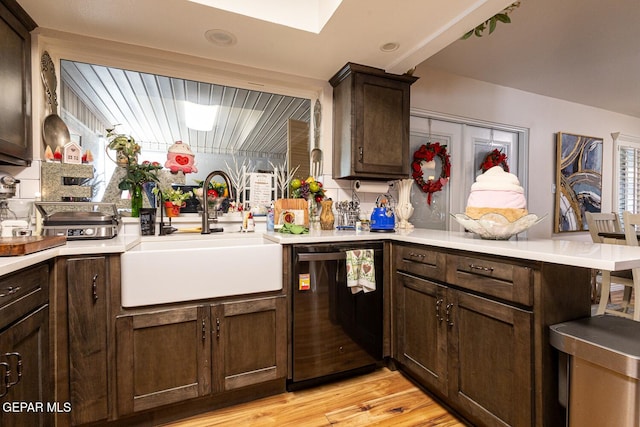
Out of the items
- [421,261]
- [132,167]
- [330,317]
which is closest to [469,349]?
[421,261]

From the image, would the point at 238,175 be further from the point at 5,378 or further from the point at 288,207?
the point at 5,378

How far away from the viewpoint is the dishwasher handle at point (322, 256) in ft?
5.76

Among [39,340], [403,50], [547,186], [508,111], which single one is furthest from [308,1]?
[547,186]

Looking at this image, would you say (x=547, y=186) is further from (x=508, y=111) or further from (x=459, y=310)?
(x=459, y=310)

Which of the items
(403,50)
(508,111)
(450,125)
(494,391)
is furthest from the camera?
(508,111)

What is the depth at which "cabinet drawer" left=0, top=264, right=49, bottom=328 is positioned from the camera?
38.8 inches

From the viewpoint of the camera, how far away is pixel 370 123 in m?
2.32

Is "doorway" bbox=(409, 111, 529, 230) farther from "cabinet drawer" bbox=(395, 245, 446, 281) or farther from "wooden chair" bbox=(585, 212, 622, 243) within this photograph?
"cabinet drawer" bbox=(395, 245, 446, 281)

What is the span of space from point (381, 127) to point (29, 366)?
235cm

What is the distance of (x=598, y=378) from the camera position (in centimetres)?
104

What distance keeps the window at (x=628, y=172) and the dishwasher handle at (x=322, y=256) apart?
15.7ft

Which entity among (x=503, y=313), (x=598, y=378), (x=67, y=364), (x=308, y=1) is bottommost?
(x=67, y=364)

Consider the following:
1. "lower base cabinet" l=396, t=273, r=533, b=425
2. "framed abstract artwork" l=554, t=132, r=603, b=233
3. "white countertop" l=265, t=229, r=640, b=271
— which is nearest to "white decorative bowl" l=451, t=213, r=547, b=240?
"white countertop" l=265, t=229, r=640, b=271

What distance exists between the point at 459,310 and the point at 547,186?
3.13 meters
